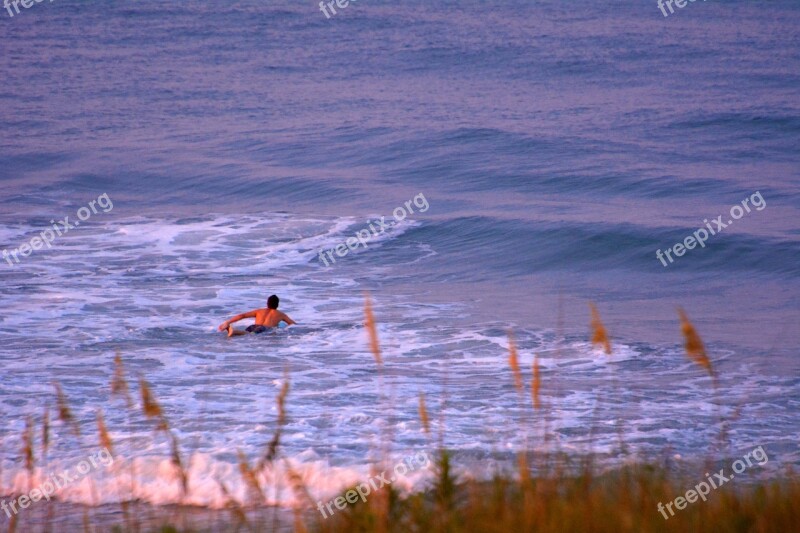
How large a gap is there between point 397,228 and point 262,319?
8.26m

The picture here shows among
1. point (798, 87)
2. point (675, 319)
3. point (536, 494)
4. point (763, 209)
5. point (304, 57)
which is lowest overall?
point (536, 494)

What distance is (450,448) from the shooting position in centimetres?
731

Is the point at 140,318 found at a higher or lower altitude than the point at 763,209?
lower

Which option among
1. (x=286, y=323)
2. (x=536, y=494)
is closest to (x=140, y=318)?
(x=286, y=323)

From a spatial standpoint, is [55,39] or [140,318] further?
[55,39]

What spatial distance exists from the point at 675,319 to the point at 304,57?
30842 millimetres

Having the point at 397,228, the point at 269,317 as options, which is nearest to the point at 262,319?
the point at 269,317

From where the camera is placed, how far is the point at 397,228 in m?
20.3

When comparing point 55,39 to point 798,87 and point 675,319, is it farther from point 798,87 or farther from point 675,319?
point 675,319

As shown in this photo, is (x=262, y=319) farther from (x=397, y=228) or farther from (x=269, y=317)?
(x=397, y=228)

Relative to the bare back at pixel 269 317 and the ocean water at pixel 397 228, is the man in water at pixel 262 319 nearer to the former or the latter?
the bare back at pixel 269 317

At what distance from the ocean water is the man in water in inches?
13.1

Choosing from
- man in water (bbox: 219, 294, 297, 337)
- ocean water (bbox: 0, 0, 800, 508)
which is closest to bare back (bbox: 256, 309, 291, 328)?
man in water (bbox: 219, 294, 297, 337)

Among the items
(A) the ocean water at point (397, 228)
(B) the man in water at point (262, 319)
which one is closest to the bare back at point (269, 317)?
(B) the man in water at point (262, 319)
